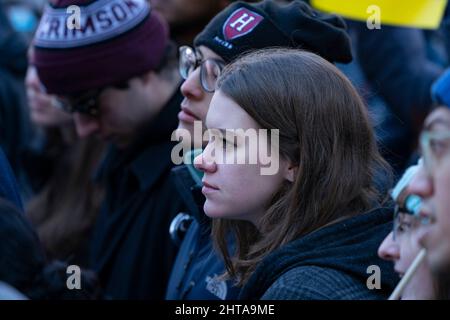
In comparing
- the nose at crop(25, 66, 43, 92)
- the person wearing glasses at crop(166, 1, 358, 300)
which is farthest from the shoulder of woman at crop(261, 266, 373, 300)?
the nose at crop(25, 66, 43, 92)

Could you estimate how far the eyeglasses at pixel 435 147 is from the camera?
4.55 feet

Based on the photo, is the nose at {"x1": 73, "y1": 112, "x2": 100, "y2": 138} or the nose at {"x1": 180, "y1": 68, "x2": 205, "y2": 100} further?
the nose at {"x1": 73, "y1": 112, "x2": 100, "y2": 138}

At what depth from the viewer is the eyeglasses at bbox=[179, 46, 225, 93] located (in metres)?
2.66

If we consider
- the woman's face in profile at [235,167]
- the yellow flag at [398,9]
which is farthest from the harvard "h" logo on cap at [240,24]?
the yellow flag at [398,9]

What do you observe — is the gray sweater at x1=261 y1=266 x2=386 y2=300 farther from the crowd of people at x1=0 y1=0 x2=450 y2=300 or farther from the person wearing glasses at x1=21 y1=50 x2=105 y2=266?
the person wearing glasses at x1=21 y1=50 x2=105 y2=266

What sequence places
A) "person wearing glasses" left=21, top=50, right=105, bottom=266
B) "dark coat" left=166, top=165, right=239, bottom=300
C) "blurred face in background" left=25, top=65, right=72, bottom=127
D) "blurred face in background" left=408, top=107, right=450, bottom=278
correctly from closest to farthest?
"blurred face in background" left=408, top=107, right=450, bottom=278
"dark coat" left=166, top=165, right=239, bottom=300
"person wearing glasses" left=21, top=50, right=105, bottom=266
"blurred face in background" left=25, top=65, right=72, bottom=127

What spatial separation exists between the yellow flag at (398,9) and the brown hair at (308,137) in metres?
1.56

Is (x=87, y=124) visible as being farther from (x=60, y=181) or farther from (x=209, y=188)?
(x=209, y=188)

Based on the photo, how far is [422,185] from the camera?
1459mm

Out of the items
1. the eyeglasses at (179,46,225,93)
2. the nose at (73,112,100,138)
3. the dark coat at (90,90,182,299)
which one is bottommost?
the dark coat at (90,90,182,299)

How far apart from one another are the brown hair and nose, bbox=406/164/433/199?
2.03 ft

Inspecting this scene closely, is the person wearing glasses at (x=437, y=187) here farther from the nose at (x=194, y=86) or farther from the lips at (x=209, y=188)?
the nose at (x=194, y=86)

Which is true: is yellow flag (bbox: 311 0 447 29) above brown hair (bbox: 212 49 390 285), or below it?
below
